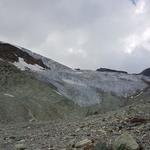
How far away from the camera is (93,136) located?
16.4 meters

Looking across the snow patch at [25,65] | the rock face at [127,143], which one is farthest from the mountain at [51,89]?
the rock face at [127,143]

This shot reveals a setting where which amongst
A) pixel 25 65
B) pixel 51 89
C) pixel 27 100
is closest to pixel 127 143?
pixel 27 100

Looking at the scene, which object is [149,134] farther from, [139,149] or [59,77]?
[59,77]

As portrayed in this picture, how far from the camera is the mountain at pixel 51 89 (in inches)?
2041

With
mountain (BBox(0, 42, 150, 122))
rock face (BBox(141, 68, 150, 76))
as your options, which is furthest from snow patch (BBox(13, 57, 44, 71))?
rock face (BBox(141, 68, 150, 76))

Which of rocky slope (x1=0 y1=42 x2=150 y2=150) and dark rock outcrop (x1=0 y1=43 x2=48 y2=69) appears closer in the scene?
rocky slope (x1=0 y1=42 x2=150 y2=150)

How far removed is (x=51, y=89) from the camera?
66.2 meters

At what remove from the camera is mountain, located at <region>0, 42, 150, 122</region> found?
51844 millimetres

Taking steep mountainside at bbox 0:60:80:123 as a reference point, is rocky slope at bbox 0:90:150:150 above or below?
below

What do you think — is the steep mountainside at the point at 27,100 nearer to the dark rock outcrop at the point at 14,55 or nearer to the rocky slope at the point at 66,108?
the rocky slope at the point at 66,108

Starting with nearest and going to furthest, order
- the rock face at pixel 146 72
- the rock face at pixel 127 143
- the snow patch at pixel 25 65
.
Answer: the rock face at pixel 127 143
the snow patch at pixel 25 65
the rock face at pixel 146 72

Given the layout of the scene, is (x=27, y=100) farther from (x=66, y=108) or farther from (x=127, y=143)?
(x=127, y=143)

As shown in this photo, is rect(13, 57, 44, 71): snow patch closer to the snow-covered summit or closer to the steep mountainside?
the snow-covered summit

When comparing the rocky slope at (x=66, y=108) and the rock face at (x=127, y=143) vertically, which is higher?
the rocky slope at (x=66, y=108)
